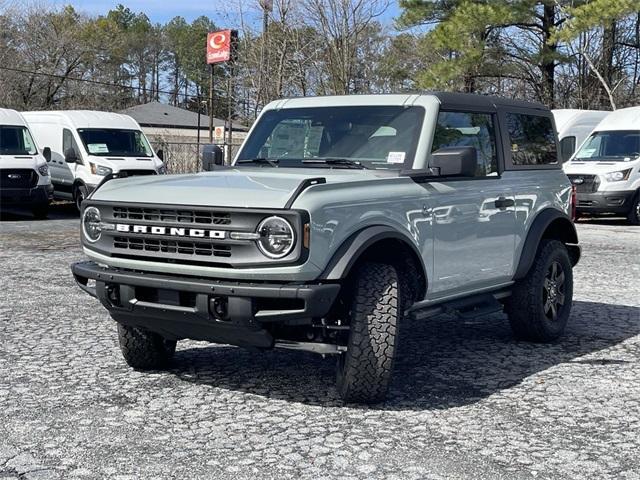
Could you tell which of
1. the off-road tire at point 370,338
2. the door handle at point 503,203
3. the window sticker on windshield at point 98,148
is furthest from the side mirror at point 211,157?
the window sticker on windshield at point 98,148

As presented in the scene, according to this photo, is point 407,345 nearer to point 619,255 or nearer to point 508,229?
point 508,229

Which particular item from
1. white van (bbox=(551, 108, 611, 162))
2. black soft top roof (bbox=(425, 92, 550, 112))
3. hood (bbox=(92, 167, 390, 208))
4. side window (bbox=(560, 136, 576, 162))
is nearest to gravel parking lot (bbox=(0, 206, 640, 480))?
hood (bbox=(92, 167, 390, 208))

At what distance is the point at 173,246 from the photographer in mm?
5105

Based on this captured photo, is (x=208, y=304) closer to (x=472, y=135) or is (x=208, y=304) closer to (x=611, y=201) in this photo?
(x=472, y=135)

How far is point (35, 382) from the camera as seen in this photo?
5.71 metres


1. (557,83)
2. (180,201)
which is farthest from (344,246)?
(557,83)

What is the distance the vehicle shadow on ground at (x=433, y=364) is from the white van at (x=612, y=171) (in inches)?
458

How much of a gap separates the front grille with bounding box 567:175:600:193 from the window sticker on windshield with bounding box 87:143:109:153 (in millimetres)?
10235

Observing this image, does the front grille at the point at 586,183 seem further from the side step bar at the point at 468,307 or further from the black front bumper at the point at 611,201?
the side step bar at the point at 468,307

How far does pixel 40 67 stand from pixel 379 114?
171 feet

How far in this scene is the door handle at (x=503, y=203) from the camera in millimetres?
6500

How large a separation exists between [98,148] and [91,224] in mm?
14786

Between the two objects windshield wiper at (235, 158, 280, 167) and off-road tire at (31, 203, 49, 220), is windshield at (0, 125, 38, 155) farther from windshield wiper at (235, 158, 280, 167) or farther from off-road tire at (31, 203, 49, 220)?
windshield wiper at (235, 158, 280, 167)

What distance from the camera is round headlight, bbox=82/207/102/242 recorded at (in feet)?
18.1
